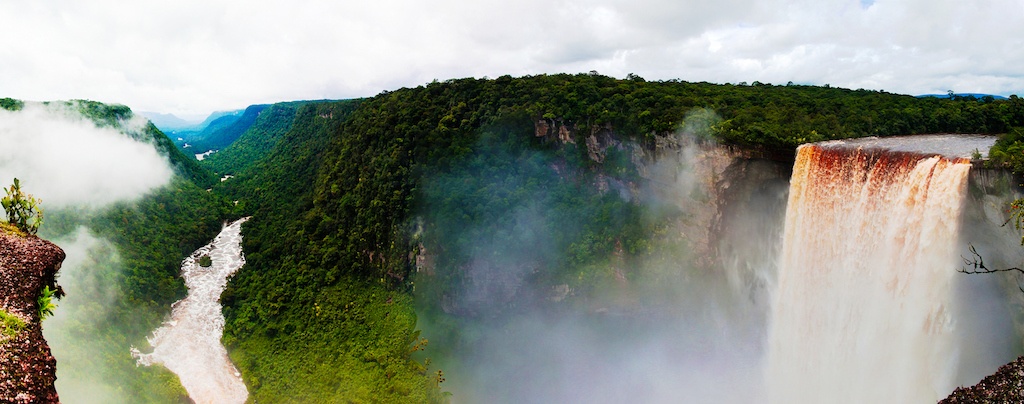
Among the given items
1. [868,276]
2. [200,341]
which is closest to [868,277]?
[868,276]

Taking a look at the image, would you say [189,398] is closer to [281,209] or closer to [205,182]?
[281,209]

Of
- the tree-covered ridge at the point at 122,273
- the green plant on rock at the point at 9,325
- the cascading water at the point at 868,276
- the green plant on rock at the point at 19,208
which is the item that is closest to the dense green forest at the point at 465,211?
the cascading water at the point at 868,276

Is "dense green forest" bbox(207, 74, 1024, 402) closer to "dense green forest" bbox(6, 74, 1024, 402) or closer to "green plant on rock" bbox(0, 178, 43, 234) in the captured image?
"dense green forest" bbox(6, 74, 1024, 402)

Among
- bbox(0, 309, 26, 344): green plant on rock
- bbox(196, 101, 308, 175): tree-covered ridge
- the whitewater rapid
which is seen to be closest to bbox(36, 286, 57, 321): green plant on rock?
→ bbox(0, 309, 26, 344): green plant on rock

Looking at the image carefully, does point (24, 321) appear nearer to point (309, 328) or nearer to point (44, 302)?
point (44, 302)

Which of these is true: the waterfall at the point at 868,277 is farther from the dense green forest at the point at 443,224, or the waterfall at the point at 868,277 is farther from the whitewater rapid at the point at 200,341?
the whitewater rapid at the point at 200,341

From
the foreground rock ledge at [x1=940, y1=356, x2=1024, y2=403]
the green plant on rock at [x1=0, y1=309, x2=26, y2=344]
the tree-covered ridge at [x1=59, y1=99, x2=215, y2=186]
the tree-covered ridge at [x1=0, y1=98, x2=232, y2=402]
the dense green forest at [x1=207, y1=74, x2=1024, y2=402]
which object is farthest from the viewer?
the tree-covered ridge at [x1=59, y1=99, x2=215, y2=186]
